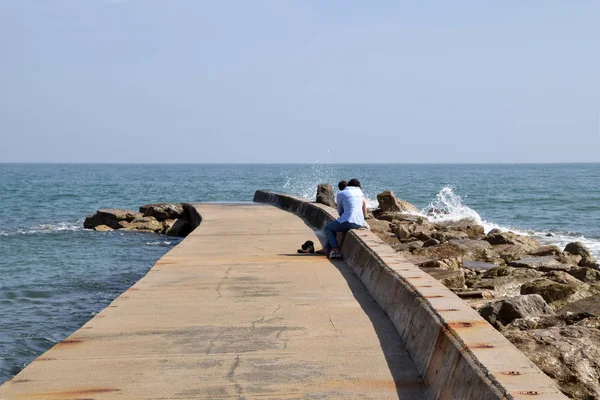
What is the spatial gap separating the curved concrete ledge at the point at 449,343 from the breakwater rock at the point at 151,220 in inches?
679

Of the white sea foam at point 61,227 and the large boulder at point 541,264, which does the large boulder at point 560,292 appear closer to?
the large boulder at point 541,264

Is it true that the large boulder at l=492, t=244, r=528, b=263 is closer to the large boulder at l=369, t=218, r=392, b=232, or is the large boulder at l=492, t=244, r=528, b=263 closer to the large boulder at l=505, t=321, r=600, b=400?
the large boulder at l=369, t=218, r=392, b=232

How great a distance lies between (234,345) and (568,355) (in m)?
2.53

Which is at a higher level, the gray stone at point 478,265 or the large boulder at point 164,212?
the gray stone at point 478,265

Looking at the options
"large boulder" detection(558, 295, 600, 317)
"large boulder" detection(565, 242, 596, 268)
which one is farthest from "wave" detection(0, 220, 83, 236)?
"large boulder" detection(558, 295, 600, 317)

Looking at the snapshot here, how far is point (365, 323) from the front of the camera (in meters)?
7.29

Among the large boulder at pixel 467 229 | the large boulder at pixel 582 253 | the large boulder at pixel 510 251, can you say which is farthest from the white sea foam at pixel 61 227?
the large boulder at pixel 582 253

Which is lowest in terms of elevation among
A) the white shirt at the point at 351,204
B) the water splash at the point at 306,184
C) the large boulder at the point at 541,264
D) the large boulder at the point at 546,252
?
the water splash at the point at 306,184

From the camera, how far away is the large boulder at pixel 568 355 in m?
5.11

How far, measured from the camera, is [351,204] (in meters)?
12.5

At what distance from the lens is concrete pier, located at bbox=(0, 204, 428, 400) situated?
5.36m

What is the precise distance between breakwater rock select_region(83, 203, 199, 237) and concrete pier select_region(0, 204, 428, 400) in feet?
50.2

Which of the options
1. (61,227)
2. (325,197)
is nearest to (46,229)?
(61,227)

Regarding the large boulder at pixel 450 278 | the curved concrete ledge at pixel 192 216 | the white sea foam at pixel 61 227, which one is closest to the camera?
the large boulder at pixel 450 278
